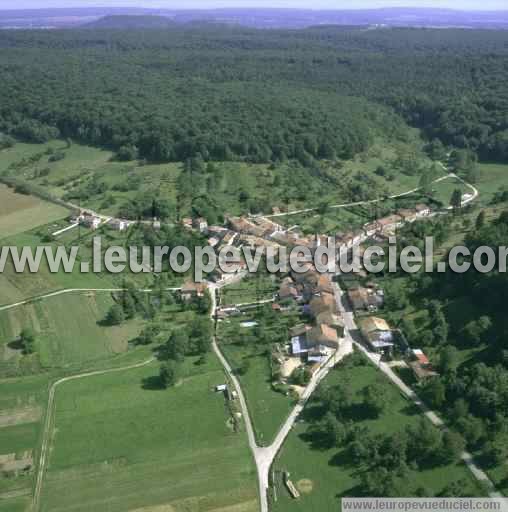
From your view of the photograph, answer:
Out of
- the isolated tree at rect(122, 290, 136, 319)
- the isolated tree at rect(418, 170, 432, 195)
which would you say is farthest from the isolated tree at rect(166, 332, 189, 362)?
the isolated tree at rect(418, 170, 432, 195)

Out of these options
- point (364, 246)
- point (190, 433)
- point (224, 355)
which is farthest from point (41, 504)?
point (364, 246)

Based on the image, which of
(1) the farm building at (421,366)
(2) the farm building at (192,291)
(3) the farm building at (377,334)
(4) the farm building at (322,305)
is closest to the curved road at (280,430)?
(3) the farm building at (377,334)

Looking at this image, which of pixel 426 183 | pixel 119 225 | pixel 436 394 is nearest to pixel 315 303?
pixel 436 394

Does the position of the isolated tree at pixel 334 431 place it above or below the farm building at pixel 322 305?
below

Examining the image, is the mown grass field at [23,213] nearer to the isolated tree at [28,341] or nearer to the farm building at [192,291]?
the isolated tree at [28,341]

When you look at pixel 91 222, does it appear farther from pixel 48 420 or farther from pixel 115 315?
pixel 48 420

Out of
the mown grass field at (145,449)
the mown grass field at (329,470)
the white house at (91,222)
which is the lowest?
the mown grass field at (329,470)
